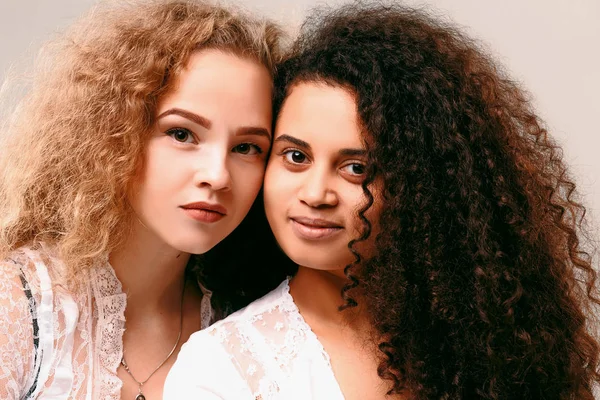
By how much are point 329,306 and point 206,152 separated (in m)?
0.46

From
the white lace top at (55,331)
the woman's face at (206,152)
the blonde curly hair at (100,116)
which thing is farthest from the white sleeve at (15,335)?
the woman's face at (206,152)

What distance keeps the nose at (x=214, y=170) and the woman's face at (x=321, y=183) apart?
12 cm

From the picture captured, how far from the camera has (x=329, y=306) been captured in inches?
95.7

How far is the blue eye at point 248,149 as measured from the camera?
2.50 metres

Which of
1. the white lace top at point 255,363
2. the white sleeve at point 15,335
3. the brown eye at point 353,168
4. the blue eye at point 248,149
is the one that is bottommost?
the white sleeve at point 15,335

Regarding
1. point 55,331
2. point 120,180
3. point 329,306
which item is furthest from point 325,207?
point 55,331

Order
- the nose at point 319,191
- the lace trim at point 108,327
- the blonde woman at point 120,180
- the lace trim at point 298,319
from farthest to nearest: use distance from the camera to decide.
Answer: the lace trim at point 108,327
the blonde woman at point 120,180
the lace trim at point 298,319
the nose at point 319,191

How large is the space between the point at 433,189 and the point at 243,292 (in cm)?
77

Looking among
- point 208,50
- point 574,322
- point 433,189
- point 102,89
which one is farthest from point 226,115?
point 574,322

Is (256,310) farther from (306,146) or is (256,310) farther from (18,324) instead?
(18,324)

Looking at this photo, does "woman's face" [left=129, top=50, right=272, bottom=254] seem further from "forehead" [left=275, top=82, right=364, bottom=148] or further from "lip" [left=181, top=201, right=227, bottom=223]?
"forehead" [left=275, top=82, right=364, bottom=148]

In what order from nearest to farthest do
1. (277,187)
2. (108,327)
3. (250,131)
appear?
(277,187), (250,131), (108,327)

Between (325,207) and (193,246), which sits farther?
(193,246)

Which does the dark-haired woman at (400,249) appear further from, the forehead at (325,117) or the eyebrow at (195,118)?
the eyebrow at (195,118)
